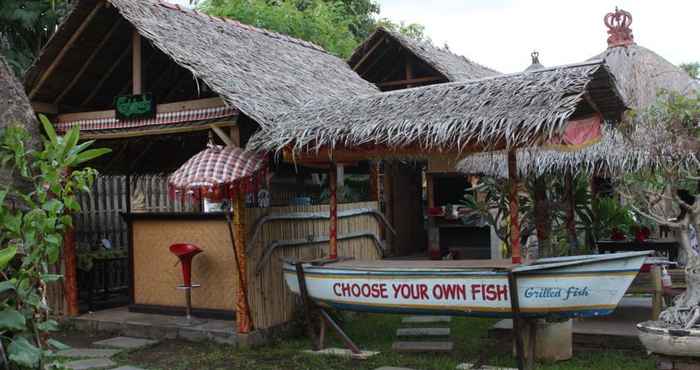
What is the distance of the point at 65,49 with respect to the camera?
26.9 ft

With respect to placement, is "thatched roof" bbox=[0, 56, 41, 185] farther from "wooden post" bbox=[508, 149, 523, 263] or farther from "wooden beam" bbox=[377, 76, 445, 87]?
"wooden beam" bbox=[377, 76, 445, 87]

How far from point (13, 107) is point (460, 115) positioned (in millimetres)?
4305

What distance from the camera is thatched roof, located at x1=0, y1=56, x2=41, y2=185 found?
2.41m

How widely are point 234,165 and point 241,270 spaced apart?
3.84 feet

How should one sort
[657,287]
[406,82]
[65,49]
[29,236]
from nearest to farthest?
[29,236], [657,287], [65,49], [406,82]

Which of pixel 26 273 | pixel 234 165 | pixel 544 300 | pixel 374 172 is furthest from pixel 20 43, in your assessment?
pixel 26 273

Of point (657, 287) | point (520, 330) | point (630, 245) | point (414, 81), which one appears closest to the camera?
point (520, 330)

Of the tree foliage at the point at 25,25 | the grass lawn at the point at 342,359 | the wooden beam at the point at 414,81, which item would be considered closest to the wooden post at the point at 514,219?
the grass lawn at the point at 342,359

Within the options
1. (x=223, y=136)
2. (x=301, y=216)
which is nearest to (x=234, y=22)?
(x=223, y=136)

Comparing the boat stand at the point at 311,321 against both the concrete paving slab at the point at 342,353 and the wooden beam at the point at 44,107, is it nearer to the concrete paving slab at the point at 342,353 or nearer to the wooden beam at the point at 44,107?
the concrete paving slab at the point at 342,353

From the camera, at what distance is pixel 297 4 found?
25.7 metres

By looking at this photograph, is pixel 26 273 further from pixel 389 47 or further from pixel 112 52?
pixel 389 47

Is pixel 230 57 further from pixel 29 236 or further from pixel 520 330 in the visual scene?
pixel 29 236

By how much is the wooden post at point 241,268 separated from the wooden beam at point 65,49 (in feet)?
8.86
